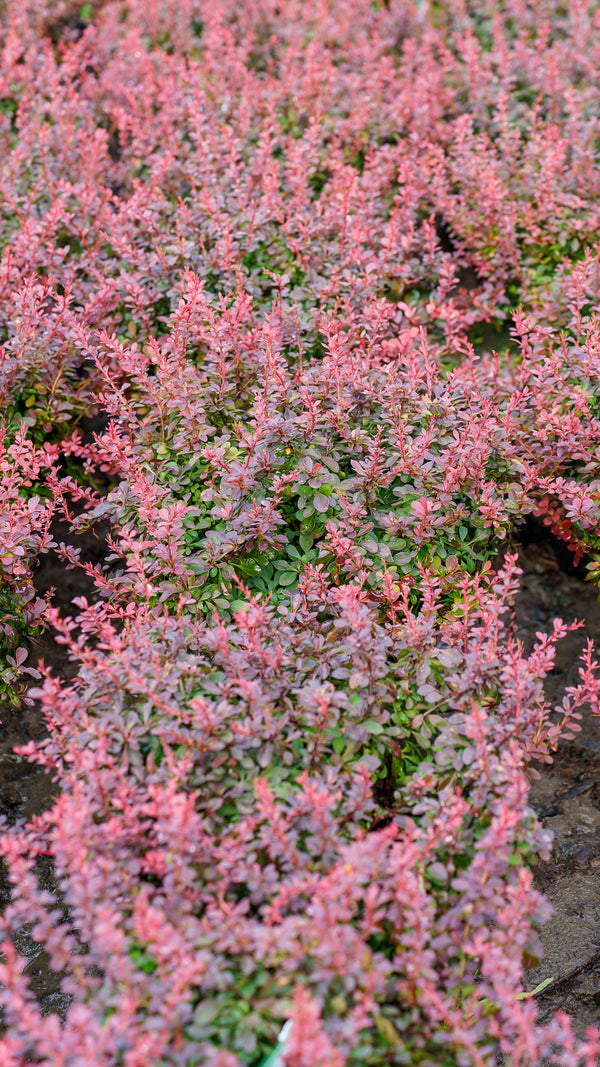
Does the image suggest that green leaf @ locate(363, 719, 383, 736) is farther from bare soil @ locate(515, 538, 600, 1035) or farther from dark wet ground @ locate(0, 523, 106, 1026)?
dark wet ground @ locate(0, 523, 106, 1026)

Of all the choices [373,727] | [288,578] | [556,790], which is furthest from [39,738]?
[556,790]

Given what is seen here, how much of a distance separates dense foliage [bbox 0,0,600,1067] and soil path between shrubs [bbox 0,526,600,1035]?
132 mm

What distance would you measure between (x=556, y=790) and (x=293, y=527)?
145 cm

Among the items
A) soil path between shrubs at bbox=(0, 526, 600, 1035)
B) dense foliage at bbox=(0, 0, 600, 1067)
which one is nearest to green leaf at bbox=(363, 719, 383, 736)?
dense foliage at bbox=(0, 0, 600, 1067)

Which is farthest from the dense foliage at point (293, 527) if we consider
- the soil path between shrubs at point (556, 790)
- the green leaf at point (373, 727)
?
the soil path between shrubs at point (556, 790)

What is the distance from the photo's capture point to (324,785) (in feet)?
6.93

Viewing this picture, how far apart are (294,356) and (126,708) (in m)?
1.50

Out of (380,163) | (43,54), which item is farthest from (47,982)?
(43,54)

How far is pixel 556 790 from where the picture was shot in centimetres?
318

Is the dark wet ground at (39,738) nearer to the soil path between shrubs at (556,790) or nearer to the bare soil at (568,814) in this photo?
the soil path between shrubs at (556,790)

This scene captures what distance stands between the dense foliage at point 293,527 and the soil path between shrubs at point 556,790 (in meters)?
0.13

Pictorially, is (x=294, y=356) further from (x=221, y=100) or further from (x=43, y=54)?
(x=43, y=54)

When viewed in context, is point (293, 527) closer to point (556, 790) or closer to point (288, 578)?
point (288, 578)

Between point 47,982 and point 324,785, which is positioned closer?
point 324,785
